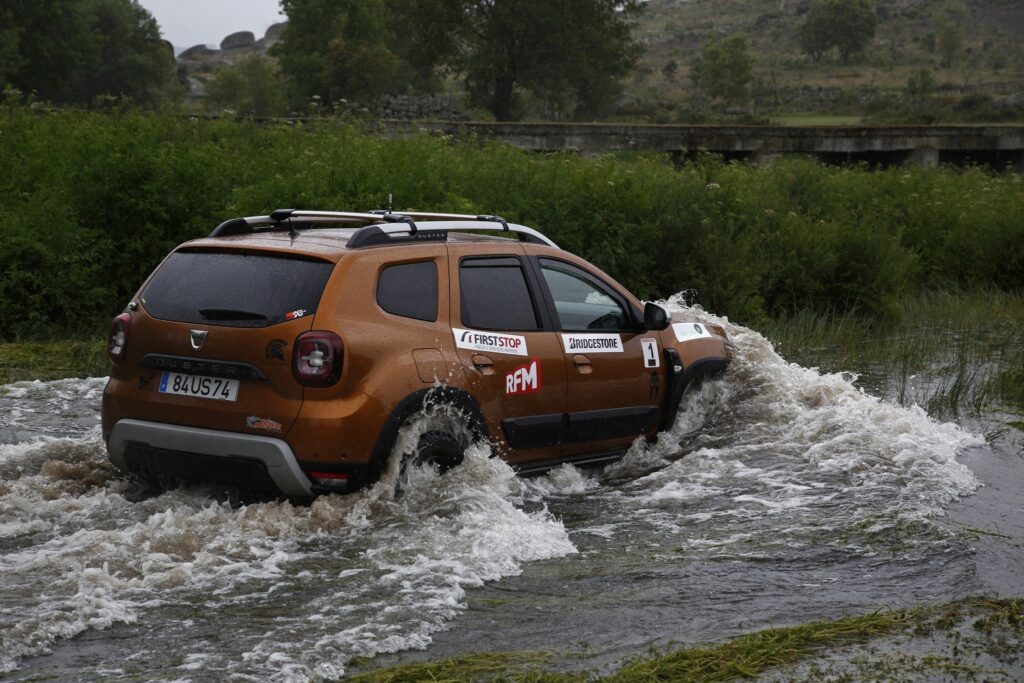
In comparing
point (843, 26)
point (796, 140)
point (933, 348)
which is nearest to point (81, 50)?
point (796, 140)

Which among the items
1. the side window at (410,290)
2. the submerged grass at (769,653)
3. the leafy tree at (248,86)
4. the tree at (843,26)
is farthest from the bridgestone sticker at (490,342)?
the tree at (843,26)

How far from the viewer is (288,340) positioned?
658cm

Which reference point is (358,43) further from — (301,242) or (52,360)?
(301,242)

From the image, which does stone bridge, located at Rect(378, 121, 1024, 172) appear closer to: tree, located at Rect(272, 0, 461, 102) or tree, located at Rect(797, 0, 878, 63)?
tree, located at Rect(272, 0, 461, 102)

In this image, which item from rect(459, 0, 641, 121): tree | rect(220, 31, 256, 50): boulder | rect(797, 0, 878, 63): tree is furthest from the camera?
rect(220, 31, 256, 50): boulder

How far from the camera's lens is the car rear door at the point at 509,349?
7457 millimetres

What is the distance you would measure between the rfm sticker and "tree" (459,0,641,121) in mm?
53813

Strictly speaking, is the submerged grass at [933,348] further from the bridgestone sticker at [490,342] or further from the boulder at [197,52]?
the boulder at [197,52]

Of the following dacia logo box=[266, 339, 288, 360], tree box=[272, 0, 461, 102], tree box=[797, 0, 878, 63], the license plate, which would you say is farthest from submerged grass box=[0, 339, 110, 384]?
tree box=[797, 0, 878, 63]

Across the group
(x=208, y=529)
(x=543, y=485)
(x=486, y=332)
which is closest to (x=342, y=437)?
(x=208, y=529)

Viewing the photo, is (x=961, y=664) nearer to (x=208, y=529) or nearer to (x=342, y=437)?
(x=342, y=437)

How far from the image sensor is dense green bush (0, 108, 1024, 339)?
1402 centimetres

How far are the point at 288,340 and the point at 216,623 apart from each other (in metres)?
1.67

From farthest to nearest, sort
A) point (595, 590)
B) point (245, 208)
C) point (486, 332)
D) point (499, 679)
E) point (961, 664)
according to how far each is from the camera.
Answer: point (245, 208) < point (486, 332) < point (595, 590) < point (961, 664) < point (499, 679)
